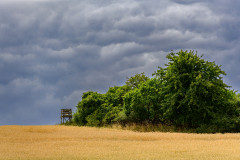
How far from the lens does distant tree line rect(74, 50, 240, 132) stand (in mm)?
27375

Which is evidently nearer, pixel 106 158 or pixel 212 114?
pixel 106 158

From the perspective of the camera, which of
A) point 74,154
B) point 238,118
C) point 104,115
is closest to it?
point 74,154

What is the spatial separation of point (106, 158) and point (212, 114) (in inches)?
761

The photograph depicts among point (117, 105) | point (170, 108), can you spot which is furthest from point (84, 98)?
point (170, 108)

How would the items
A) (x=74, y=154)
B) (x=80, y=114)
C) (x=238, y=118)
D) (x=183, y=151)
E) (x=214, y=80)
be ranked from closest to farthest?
(x=74, y=154)
(x=183, y=151)
(x=238, y=118)
(x=214, y=80)
(x=80, y=114)

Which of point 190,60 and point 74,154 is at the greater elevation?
point 190,60

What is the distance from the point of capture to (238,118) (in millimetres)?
27422

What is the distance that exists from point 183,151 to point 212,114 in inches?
628

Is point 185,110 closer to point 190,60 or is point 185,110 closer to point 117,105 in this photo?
point 190,60

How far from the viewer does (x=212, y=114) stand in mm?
27453

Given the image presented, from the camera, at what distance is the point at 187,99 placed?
2728cm

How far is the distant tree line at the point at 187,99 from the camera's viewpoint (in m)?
27.4

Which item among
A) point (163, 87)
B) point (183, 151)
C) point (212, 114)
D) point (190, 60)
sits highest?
point (190, 60)

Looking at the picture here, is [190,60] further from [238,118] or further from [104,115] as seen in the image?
[104,115]
